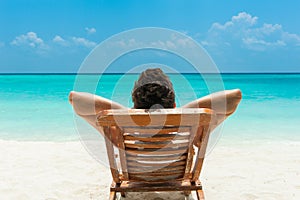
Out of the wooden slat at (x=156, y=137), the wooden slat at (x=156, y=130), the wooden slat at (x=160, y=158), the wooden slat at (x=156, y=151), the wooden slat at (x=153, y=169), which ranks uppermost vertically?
the wooden slat at (x=156, y=130)

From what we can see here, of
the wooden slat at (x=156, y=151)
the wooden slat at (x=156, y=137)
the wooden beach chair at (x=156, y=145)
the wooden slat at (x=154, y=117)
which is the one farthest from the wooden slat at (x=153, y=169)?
the wooden slat at (x=154, y=117)

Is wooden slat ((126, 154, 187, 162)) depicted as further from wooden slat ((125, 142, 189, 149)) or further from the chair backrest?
wooden slat ((125, 142, 189, 149))

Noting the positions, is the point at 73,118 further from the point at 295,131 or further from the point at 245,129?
the point at 295,131

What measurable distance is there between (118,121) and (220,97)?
0.81 meters

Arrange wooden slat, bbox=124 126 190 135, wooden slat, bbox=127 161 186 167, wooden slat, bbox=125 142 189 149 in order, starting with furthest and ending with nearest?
wooden slat, bbox=127 161 186 167 → wooden slat, bbox=125 142 189 149 → wooden slat, bbox=124 126 190 135

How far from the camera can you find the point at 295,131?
8.84 meters

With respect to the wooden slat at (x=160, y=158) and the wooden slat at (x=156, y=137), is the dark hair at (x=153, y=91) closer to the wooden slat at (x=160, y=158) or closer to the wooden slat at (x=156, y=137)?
the wooden slat at (x=156, y=137)

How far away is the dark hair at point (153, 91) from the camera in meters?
2.48

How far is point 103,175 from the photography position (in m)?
4.14

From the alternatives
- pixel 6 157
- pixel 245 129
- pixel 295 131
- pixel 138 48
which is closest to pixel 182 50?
pixel 138 48

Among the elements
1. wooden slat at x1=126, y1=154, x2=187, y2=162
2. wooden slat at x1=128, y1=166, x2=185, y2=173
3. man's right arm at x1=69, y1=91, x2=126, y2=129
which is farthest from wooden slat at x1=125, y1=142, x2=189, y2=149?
man's right arm at x1=69, y1=91, x2=126, y2=129

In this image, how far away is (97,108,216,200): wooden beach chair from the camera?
7.55 ft

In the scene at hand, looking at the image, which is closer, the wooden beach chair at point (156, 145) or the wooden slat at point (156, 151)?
the wooden beach chair at point (156, 145)

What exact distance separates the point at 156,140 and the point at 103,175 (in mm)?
1843
